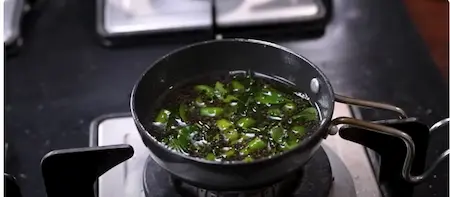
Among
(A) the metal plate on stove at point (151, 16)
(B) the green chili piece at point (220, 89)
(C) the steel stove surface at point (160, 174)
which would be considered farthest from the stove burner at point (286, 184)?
(A) the metal plate on stove at point (151, 16)

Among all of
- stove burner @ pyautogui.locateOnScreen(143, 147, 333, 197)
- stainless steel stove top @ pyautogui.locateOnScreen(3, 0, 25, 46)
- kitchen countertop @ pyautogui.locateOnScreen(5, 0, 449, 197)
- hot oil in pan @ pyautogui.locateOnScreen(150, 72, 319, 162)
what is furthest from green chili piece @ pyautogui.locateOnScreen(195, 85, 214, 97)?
stainless steel stove top @ pyautogui.locateOnScreen(3, 0, 25, 46)

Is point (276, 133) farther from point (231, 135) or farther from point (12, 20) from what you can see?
point (12, 20)

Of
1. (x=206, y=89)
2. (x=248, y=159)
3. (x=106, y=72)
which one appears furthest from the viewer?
(x=106, y=72)

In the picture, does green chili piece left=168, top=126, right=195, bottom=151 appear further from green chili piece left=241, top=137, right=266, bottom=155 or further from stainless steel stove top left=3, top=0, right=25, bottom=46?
stainless steel stove top left=3, top=0, right=25, bottom=46

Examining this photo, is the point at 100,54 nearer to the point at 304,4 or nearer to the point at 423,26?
the point at 304,4

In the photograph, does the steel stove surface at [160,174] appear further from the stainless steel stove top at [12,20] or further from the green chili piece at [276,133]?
the stainless steel stove top at [12,20]

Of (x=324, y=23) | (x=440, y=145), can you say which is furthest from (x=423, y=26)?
(x=440, y=145)

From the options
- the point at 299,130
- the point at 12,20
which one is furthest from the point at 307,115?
the point at 12,20
